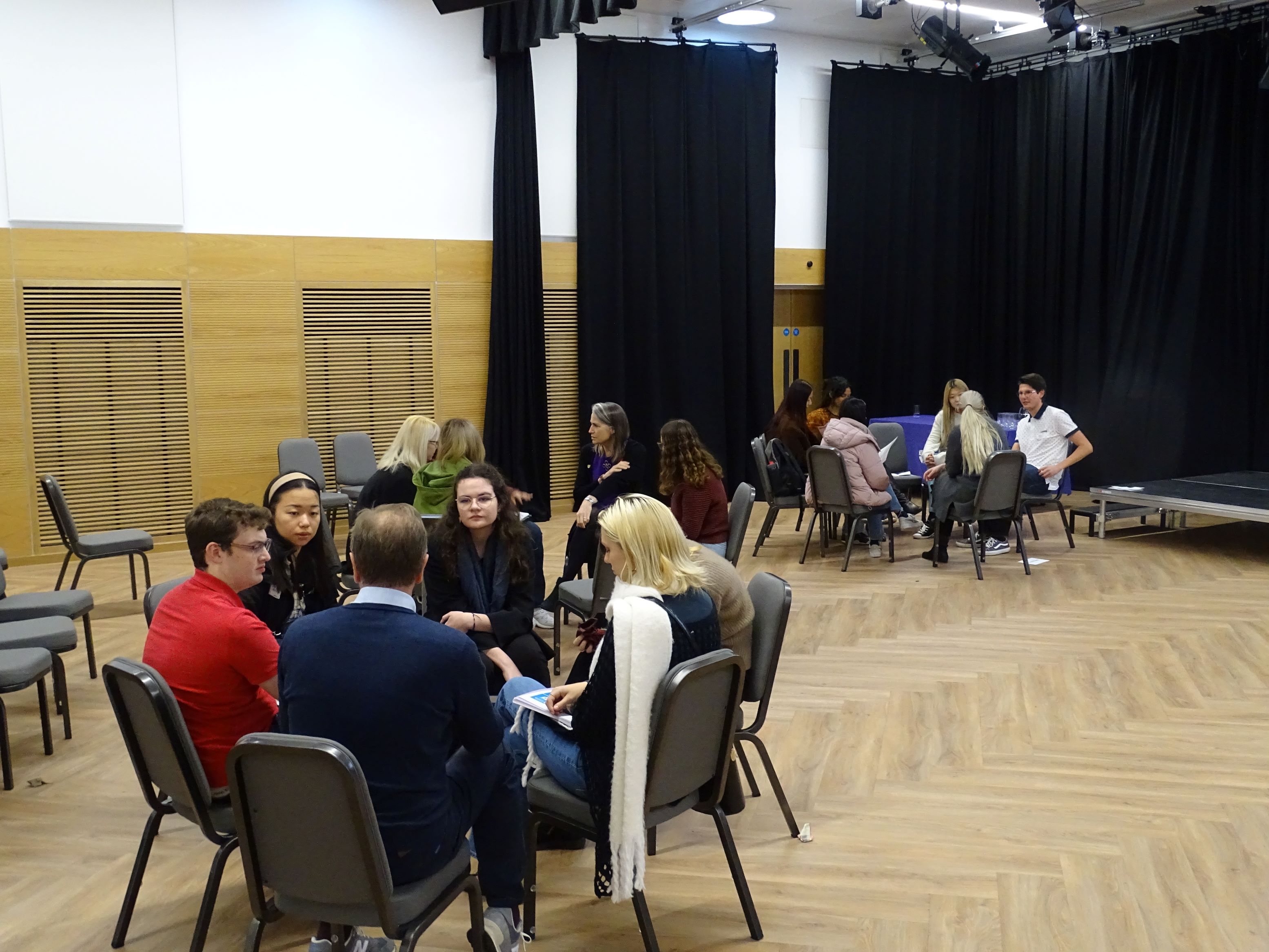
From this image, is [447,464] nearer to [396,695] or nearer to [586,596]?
[586,596]

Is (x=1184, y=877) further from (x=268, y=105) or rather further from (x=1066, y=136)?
(x=1066, y=136)

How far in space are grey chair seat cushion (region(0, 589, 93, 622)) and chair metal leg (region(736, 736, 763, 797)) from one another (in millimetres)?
3080

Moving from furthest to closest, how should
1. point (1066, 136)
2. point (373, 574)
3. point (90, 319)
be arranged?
point (1066, 136)
point (90, 319)
point (373, 574)

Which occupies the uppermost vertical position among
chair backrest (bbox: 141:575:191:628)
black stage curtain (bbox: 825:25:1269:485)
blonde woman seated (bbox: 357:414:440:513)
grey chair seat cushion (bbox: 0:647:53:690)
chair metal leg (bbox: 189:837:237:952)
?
black stage curtain (bbox: 825:25:1269:485)

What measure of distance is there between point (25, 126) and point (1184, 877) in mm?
8174

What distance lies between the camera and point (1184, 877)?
3348 millimetres

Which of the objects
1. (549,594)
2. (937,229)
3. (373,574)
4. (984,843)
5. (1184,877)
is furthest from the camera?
(937,229)

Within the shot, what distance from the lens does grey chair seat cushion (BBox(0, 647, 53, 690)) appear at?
396 centimetres

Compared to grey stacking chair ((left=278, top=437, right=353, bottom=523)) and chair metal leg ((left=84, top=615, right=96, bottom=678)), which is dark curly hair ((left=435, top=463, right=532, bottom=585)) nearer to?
chair metal leg ((left=84, top=615, right=96, bottom=678))

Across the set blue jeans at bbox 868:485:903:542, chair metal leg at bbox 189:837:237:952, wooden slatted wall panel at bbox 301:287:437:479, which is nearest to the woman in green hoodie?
chair metal leg at bbox 189:837:237:952

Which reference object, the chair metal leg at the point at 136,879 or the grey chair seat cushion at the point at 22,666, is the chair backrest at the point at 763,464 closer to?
the grey chair seat cushion at the point at 22,666

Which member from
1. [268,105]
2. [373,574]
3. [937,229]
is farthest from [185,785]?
[937,229]

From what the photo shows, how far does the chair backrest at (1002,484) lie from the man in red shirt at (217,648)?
17.4 ft

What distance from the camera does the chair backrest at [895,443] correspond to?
8703mm
